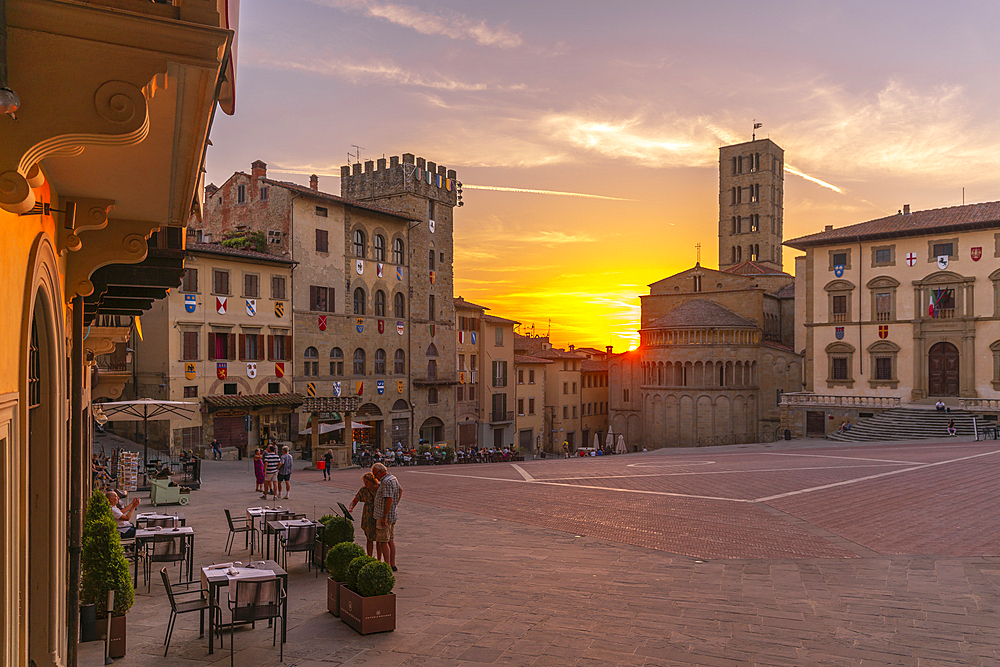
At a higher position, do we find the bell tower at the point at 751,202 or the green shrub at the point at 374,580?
the bell tower at the point at 751,202

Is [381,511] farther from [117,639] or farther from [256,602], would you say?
[117,639]

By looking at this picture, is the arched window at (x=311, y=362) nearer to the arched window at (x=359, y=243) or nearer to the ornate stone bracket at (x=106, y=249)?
the arched window at (x=359, y=243)

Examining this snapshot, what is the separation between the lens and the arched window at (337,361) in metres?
47.6

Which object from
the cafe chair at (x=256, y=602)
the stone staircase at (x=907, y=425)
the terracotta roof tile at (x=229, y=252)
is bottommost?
the stone staircase at (x=907, y=425)

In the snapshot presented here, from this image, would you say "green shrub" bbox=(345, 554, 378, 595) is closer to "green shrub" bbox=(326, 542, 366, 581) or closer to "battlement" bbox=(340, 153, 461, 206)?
"green shrub" bbox=(326, 542, 366, 581)

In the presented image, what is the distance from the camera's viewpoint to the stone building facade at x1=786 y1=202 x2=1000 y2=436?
49.1 m

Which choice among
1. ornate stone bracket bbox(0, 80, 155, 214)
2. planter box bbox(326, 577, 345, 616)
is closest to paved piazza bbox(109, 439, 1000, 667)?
planter box bbox(326, 577, 345, 616)

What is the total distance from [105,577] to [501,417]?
57.4 m

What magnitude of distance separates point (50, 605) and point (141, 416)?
2154cm

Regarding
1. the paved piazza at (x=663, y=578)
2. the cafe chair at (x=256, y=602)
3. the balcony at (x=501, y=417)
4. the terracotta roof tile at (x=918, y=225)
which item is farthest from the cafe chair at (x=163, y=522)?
the terracotta roof tile at (x=918, y=225)

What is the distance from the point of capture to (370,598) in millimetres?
8383

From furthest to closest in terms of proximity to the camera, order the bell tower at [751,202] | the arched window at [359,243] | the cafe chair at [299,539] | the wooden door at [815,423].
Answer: the bell tower at [751,202], the wooden door at [815,423], the arched window at [359,243], the cafe chair at [299,539]

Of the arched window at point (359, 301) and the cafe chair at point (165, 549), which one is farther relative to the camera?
the arched window at point (359, 301)

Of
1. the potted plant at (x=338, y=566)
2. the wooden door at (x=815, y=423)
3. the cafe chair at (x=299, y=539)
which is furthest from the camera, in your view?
the wooden door at (x=815, y=423)
